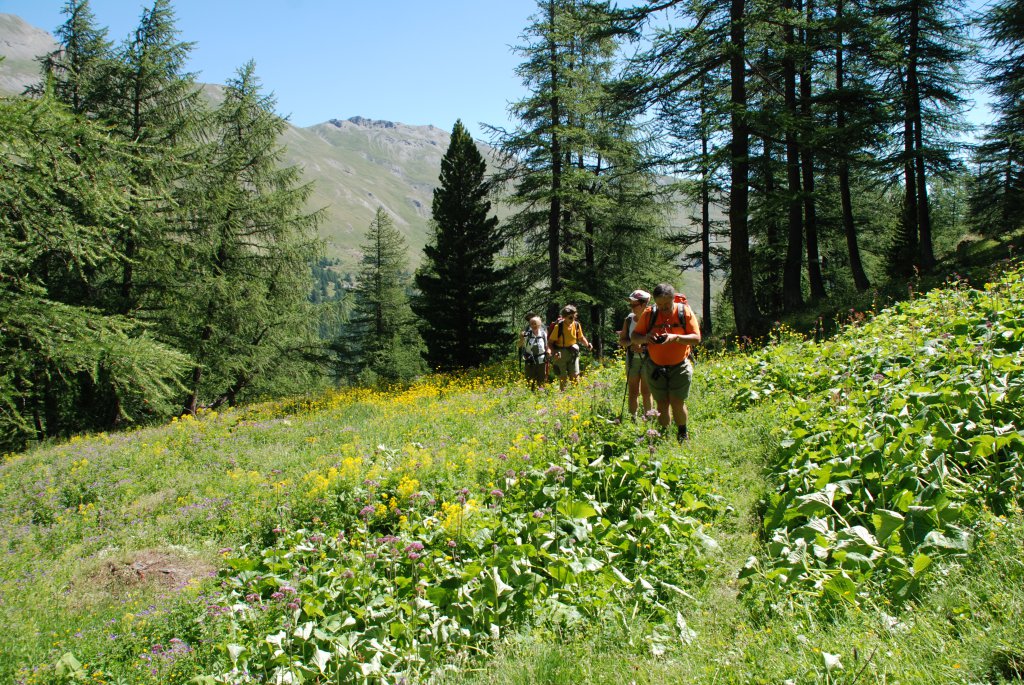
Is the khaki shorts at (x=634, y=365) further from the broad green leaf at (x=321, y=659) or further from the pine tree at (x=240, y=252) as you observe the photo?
the pine tree at (x=240, y=252)

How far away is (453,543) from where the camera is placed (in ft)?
13.3

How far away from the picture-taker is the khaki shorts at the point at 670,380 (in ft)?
21.0

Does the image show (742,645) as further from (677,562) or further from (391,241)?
(391,241)

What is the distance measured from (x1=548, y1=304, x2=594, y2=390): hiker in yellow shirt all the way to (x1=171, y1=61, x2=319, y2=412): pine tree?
567 inches

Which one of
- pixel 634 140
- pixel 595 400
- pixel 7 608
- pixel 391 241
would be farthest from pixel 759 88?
pixel 391 241

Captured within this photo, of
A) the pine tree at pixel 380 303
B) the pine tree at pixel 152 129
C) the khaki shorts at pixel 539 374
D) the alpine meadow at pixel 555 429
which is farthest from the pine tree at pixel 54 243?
the pine tree at pixel 380 303

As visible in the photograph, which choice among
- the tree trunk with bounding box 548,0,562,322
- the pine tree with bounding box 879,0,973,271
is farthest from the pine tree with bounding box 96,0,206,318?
the pine tree with bounding box 879,0,973,271

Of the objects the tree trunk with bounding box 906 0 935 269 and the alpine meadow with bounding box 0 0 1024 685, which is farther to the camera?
the tree trunk with bounding box 906 0 935 269

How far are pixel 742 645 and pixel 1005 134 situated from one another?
27.0 metres

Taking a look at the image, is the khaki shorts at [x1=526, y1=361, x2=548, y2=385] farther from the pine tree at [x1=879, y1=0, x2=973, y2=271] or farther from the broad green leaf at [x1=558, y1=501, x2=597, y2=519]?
the pine tree at [x1=879, y1=0, x2=973, y2=271]

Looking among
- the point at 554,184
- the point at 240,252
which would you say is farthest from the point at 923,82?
the point at 240,252

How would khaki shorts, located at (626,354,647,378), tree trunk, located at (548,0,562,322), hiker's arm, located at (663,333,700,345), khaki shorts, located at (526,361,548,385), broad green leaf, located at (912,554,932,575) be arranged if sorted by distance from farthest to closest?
tree trunk, located at (548,0,562,322) < khaki shorts, located at (526,361,548,385) < khaki shorts, located at (626,354,647,378) < hiker's arm, located at (663,333,700,345) < broad green leaf, located at (912,554,932,575)

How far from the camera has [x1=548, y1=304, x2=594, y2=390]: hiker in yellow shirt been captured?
10.7 metres

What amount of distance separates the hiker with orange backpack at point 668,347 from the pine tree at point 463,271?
53.4 feet
